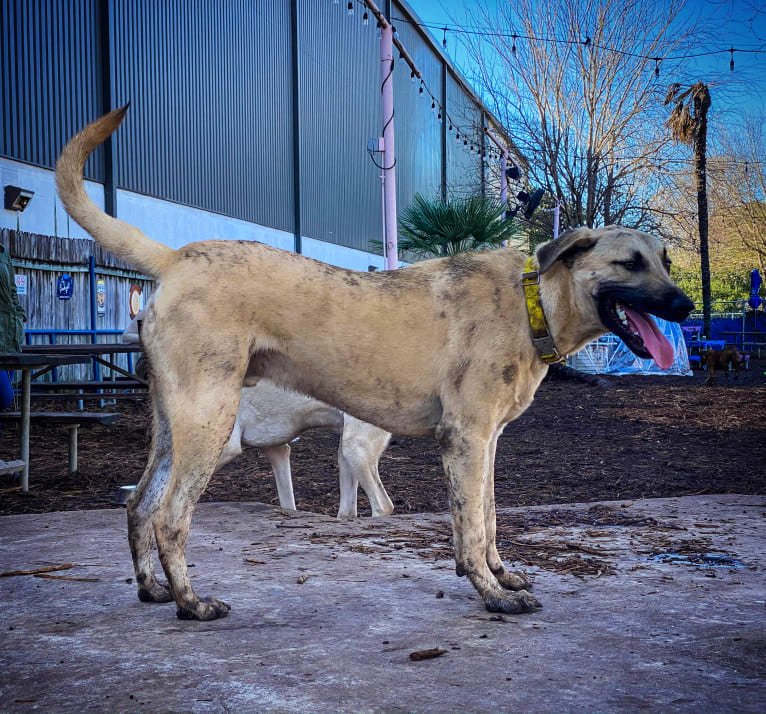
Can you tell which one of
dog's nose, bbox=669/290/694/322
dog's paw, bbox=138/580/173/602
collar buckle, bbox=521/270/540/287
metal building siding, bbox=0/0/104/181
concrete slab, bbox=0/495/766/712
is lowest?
concrete slab, bbox=0/495/766/712

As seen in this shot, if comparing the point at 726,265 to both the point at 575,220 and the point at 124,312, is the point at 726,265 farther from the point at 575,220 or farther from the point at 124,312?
the point at 124,312

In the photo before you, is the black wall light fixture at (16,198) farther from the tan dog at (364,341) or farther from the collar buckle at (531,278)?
the collar buckle at (531,278)

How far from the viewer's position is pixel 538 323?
3424mm

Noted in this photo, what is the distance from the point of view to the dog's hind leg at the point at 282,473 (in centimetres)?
592

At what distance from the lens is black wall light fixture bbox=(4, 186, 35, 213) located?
13.1 meters

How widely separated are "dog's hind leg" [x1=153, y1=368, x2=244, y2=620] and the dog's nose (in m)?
1.75

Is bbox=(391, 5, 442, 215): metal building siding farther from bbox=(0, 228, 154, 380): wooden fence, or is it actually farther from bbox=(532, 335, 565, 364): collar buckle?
bbox=(532, 335, 565, 364): collar buckle

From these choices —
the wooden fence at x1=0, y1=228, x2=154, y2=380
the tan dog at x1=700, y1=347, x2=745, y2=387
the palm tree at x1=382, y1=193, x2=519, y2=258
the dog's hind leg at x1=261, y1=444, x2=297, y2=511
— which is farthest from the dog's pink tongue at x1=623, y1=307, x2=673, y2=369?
the tan dog at x1=700, y1=347, x2=745, y2=387

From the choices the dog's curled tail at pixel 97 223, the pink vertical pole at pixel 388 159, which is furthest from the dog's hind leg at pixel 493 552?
the pink vertical pole at pixel 388 159

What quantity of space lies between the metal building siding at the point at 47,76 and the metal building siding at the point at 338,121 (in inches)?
376

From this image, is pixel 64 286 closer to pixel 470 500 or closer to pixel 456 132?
pixel 470 500

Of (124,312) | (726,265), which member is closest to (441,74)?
(726,265)

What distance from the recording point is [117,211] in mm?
15617

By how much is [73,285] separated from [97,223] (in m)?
12.8
